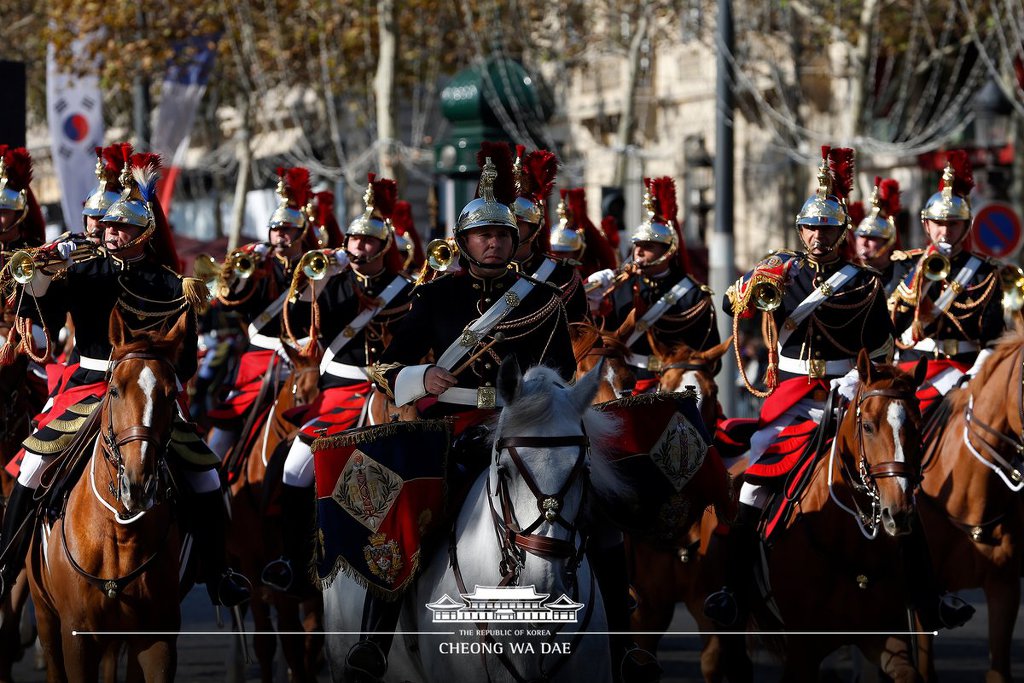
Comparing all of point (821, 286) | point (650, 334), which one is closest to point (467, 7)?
point (650, 334)

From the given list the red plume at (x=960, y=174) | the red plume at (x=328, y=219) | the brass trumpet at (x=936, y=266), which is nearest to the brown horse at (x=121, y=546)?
the brass trumpet at (x=936, y=266)

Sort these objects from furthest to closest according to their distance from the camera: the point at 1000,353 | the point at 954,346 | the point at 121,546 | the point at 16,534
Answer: the point at 954,346, the point at 1000,353, the point at 16,534, the point at 121,546

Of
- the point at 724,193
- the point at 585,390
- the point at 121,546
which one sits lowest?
the point at 724,193

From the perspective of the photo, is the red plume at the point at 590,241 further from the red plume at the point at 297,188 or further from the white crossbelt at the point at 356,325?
the white crossbelt at the point at 356,325

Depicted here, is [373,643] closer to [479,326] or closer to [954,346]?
[479,326]

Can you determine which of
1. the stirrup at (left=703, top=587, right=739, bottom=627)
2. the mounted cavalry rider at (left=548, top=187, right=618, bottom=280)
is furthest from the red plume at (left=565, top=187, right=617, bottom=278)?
the stirrup at (left=703, top=587, right=739, bottom=627)

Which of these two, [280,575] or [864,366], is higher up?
[864,366]

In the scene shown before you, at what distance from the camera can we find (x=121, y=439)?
24.8ft

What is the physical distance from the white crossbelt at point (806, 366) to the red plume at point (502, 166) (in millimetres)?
2474

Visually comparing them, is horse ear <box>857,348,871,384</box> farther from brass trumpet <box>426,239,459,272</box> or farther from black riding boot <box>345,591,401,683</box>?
black riding boot <box>345,591,401,683</box>

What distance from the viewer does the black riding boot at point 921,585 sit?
27.5 feet

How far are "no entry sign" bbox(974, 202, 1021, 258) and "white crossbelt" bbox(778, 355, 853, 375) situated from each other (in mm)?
5754

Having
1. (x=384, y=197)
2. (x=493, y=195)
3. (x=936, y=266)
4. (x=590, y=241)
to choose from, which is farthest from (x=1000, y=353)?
(x=384, y=197)

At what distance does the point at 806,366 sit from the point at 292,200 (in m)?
4.27
